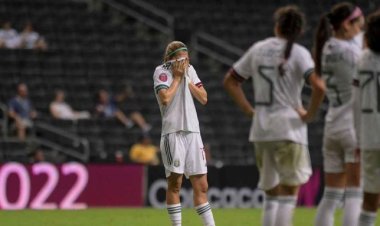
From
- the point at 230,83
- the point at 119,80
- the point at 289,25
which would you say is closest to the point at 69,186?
the point at 119,80

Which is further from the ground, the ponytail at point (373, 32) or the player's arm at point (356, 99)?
the ponytail at point (373, 32)

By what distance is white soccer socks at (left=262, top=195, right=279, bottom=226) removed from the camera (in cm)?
884

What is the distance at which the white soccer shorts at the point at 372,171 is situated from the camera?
8076 millimetres


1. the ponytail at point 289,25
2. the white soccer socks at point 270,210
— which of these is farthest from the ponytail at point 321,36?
the white soccer socks at point 270,210

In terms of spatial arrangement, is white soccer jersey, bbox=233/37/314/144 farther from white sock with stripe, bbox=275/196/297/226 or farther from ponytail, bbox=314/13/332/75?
white sock with stripe, bbox=275/196/297/226

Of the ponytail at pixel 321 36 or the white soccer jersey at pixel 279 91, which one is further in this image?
the ponytail at pixel 321 36

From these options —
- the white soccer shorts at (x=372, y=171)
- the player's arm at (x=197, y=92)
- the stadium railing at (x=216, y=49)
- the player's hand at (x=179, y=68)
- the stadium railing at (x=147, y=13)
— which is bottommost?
the white soccer shorts at (x=372, y=171)

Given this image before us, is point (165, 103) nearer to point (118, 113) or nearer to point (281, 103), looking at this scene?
point (281, 103)

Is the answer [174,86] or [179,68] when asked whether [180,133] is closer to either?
[174,86]

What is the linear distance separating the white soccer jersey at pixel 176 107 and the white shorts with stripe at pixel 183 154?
0.25ft

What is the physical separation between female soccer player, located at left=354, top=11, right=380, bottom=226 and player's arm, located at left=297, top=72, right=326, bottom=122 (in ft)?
1.35

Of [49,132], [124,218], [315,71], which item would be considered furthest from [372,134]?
[49,132]

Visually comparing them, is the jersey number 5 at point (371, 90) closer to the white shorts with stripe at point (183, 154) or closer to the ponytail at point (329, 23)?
the ponytail at point (329, 23)

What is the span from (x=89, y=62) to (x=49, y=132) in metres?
3.32
